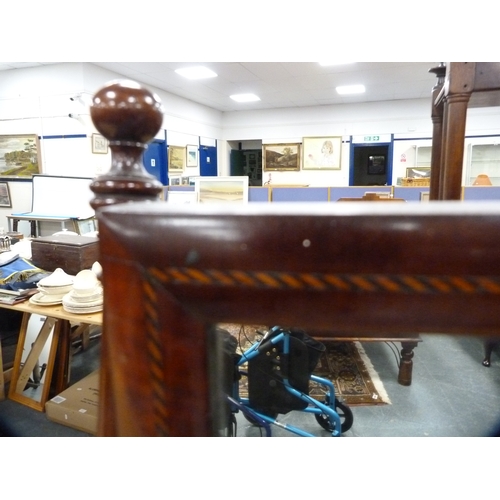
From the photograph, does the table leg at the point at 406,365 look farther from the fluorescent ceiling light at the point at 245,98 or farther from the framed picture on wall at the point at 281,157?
the framed picture on wall at the point at 281,157

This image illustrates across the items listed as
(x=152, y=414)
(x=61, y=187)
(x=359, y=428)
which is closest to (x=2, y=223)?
(x=61, y=187)

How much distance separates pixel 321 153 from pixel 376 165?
1450mm

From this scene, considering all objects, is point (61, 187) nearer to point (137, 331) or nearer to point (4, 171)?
point (4, 171)

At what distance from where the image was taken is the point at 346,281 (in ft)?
0.66

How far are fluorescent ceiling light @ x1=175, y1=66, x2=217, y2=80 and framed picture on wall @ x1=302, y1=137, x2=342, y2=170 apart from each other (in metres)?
3.68

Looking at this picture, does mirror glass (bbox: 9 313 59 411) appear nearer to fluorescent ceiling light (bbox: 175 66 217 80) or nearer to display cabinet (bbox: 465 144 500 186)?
fluorescent ceiling light (bbox: 175 66 217 80)

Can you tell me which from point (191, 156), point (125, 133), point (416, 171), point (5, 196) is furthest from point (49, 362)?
point (416, 171)

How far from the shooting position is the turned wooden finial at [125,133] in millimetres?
357

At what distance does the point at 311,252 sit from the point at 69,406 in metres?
2.14

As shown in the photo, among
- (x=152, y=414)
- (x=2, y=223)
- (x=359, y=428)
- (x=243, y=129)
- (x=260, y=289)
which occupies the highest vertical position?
(x=243, y=129)

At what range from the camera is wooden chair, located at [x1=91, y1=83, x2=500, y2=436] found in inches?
7.5

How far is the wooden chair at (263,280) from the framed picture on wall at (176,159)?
26.3 ft

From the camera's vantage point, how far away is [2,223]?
6.41 m

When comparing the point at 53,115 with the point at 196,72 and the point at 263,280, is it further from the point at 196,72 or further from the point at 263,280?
the point at 263,280
